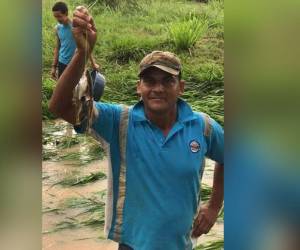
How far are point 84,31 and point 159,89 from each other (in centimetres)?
52

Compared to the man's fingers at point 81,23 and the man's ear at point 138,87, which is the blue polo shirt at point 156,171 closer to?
the man's ear at point 138,87

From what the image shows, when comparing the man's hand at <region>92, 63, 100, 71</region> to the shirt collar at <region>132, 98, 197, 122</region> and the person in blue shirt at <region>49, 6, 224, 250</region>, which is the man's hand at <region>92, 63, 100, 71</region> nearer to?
the person in blue shirt at <region>49, 6, 224, 250</region>

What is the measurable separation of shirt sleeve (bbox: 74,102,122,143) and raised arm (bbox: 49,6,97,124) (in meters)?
0.13

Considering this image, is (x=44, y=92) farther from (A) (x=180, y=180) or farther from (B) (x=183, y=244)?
(B) (x=183, y=244)

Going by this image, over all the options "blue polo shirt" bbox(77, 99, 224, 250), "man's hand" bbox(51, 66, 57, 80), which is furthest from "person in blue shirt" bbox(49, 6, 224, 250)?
"man's hand" bbox(51, 66, 57, 80)

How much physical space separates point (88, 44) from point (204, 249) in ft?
4.10

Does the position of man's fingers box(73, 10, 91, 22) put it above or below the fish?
above

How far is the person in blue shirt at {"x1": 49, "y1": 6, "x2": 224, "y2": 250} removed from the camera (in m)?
2.74

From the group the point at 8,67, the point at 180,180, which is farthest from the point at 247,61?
the point at 8,67

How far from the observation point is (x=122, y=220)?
2.80 metres

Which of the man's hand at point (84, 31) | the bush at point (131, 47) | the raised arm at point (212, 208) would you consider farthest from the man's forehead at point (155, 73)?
the raised arm at point (212, 208)

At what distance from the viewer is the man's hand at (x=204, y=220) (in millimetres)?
2760

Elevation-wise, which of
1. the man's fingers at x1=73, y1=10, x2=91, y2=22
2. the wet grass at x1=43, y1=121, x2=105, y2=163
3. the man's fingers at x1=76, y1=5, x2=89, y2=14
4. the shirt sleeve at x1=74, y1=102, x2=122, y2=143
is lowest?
the wet grass at x1=43, y1=121, x2=105, y2=163

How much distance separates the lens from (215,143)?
2.75 meters
